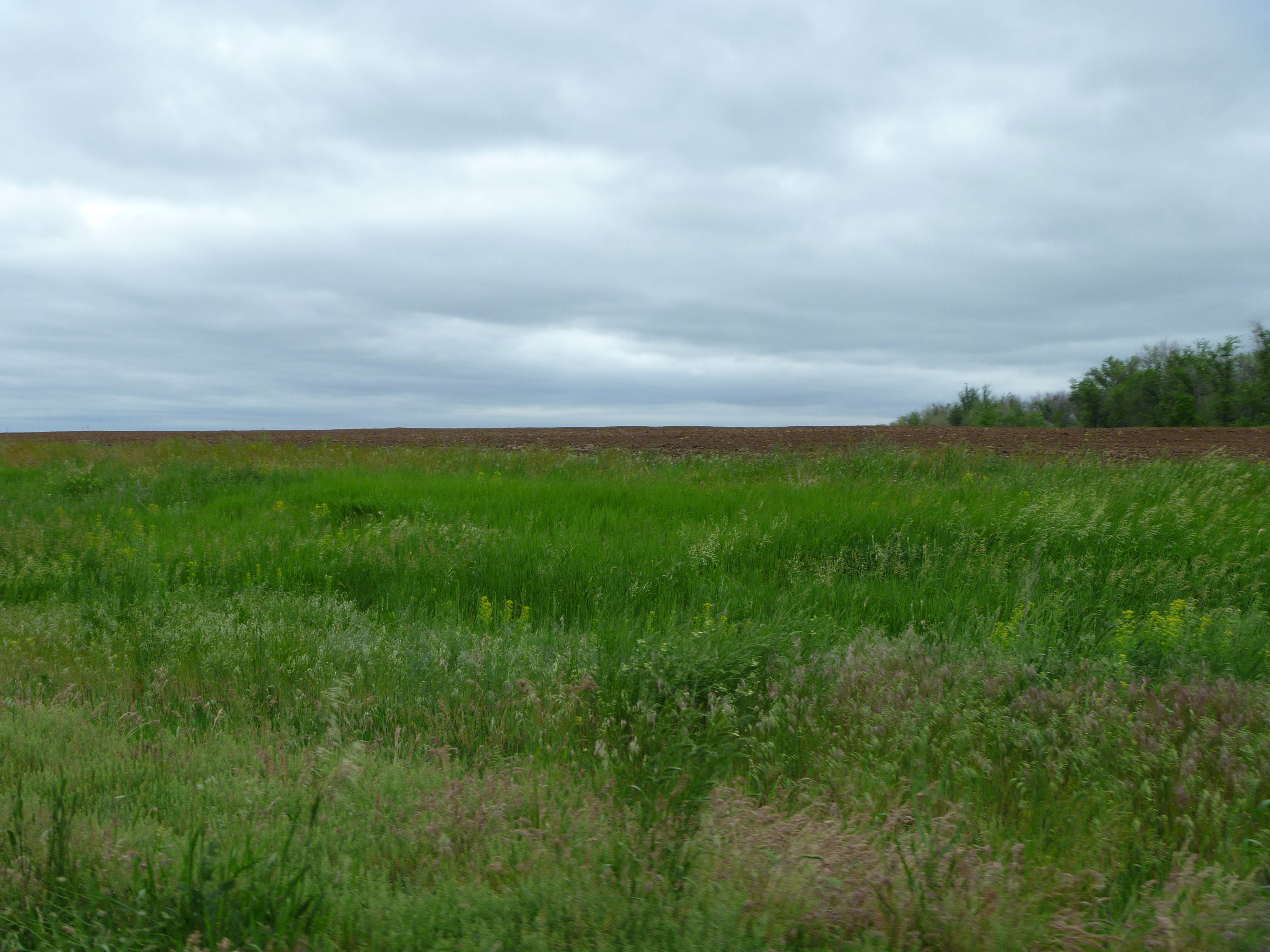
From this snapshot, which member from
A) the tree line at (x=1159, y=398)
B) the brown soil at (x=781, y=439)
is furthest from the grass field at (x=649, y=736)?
the tree line at (x=1159, y=398)

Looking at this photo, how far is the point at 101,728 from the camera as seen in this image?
3.28m

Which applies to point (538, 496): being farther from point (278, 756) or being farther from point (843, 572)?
point (278, 756)

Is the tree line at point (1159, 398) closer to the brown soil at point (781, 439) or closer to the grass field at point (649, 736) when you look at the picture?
the brown soil at point (781, 439)

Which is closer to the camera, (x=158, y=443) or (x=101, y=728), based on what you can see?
(x=101, y=728)

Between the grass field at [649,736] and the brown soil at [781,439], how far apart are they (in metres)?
11.0

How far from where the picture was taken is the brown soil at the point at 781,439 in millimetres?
18125

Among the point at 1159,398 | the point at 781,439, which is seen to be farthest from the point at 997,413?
the point at 781,439

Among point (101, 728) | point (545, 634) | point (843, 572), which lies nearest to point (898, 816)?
point (545, 634)

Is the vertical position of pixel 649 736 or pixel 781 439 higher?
pixel 781 439

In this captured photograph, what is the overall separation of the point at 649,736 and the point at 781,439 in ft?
66.2

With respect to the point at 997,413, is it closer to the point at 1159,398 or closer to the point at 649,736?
the point at 1159,398

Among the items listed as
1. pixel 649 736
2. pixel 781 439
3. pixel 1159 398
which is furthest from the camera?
pixel 1159 398

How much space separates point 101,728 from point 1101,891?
157 inches

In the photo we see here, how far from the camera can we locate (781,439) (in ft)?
74.9
